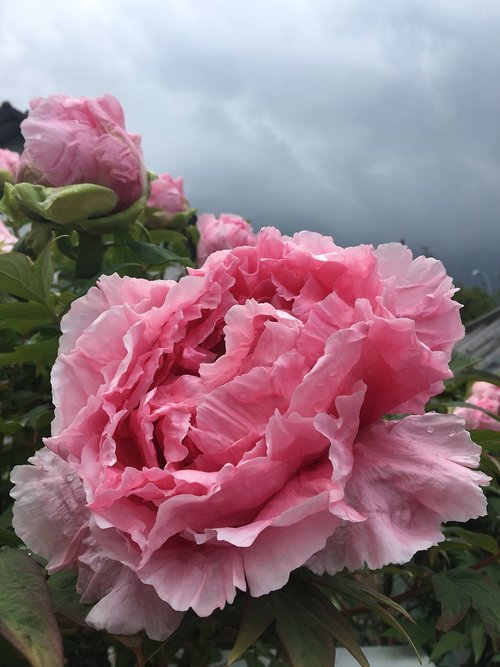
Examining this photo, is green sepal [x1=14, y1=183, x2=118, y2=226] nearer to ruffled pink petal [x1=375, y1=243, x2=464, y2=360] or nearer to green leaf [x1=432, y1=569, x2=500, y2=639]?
ruffled pink petal [x1=375, y1=243, x2=464, y2=360]

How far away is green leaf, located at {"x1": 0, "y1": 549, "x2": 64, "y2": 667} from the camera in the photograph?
223 mm

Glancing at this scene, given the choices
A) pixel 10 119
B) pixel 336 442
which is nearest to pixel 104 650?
pixel 336 442

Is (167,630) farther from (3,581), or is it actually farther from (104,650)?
(104,650)

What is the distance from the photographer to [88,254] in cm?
48

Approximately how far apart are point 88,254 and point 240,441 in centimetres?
27

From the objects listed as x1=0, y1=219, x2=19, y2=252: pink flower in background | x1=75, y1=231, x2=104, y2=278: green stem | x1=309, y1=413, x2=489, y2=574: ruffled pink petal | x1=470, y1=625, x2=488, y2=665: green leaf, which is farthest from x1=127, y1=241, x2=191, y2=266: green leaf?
x1=470, y1=625, x2=488, y2=665: green leaf

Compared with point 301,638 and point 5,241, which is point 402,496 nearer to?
point 301,638

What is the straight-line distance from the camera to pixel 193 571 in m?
0.24

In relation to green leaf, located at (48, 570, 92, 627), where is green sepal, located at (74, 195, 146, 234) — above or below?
above

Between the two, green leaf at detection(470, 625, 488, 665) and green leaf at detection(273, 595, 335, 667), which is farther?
green leaf at detection(470, 625, 488, 665)

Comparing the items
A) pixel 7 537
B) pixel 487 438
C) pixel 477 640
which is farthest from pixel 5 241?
pixel 477 640

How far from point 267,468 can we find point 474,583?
0.21 metres

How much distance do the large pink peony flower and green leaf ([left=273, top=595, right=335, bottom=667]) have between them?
0.02m

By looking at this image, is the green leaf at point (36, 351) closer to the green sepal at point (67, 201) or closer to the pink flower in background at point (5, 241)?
the green sepal at point (67, 201)
